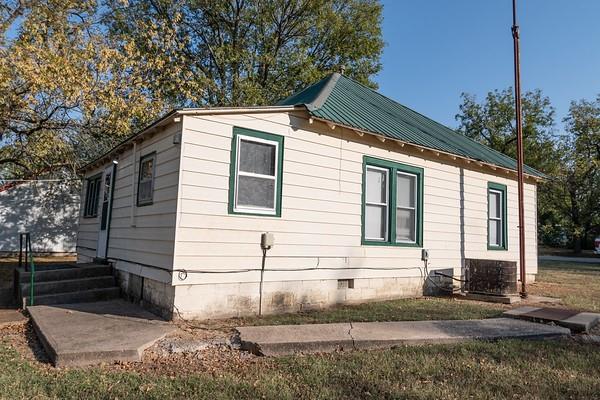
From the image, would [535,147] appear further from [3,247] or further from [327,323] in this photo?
[3,247]

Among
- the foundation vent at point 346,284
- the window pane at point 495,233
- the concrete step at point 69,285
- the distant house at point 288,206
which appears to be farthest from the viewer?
the window pane at point 495,233

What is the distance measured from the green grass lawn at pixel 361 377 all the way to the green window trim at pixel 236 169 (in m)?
2.66

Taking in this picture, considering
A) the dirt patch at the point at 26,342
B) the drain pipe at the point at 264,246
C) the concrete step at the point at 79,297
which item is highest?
the drain pipe at the point at 264,246

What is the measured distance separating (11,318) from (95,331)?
231 centimetres

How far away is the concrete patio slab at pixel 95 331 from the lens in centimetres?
445

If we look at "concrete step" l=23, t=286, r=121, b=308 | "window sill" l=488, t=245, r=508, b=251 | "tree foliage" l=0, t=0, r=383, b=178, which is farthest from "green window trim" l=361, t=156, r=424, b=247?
"tree foliage" l=0, t=0, r=383, b=178

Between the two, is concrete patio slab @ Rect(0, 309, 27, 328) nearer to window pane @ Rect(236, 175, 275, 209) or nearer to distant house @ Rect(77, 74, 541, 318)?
distant house @ Rect(77, 74, 541, 318)

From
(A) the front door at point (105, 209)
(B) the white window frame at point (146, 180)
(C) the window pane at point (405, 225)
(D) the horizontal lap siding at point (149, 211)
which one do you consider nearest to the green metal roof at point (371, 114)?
(C) the window pane at point (405, 225)

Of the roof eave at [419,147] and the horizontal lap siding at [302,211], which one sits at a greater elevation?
the roof eave at [419,147]

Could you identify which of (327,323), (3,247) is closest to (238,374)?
(327,323)

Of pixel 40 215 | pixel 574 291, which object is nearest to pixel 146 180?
pixel 574 291

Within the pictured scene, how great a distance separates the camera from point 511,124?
107ft

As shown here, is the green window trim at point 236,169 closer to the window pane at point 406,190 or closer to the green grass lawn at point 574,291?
the window pane at point 406,190

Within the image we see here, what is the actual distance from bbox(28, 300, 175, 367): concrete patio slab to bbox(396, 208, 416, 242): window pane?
17.2ft
